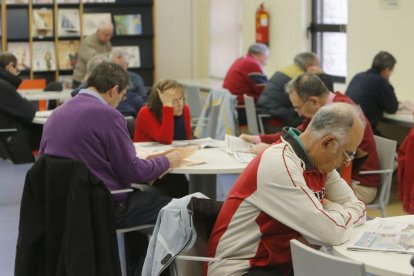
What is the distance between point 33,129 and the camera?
631 cm

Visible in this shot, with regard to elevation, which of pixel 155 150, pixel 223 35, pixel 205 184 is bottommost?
pixel 205 184

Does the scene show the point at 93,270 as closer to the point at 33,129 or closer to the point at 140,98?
the point at 33,129

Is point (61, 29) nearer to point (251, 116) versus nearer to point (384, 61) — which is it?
point (251, 116)

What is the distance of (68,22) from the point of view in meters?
10.2

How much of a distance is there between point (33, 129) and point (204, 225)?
146 inches

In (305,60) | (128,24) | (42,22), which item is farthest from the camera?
(128,24)

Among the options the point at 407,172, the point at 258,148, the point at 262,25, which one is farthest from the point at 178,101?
the point at 262,25

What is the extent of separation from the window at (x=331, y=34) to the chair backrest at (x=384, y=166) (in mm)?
3290

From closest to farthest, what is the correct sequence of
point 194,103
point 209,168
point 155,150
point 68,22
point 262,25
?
point 209,168 → point 155,150 → point 194,103 → point 262,25 → point 68,22

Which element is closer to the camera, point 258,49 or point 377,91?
point 377,91

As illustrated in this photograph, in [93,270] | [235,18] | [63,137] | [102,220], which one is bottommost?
[93,270]

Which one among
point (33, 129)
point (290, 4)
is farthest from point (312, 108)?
point (290, 4)

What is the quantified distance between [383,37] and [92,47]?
12.7ft

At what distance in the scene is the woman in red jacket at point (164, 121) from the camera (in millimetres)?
4723
